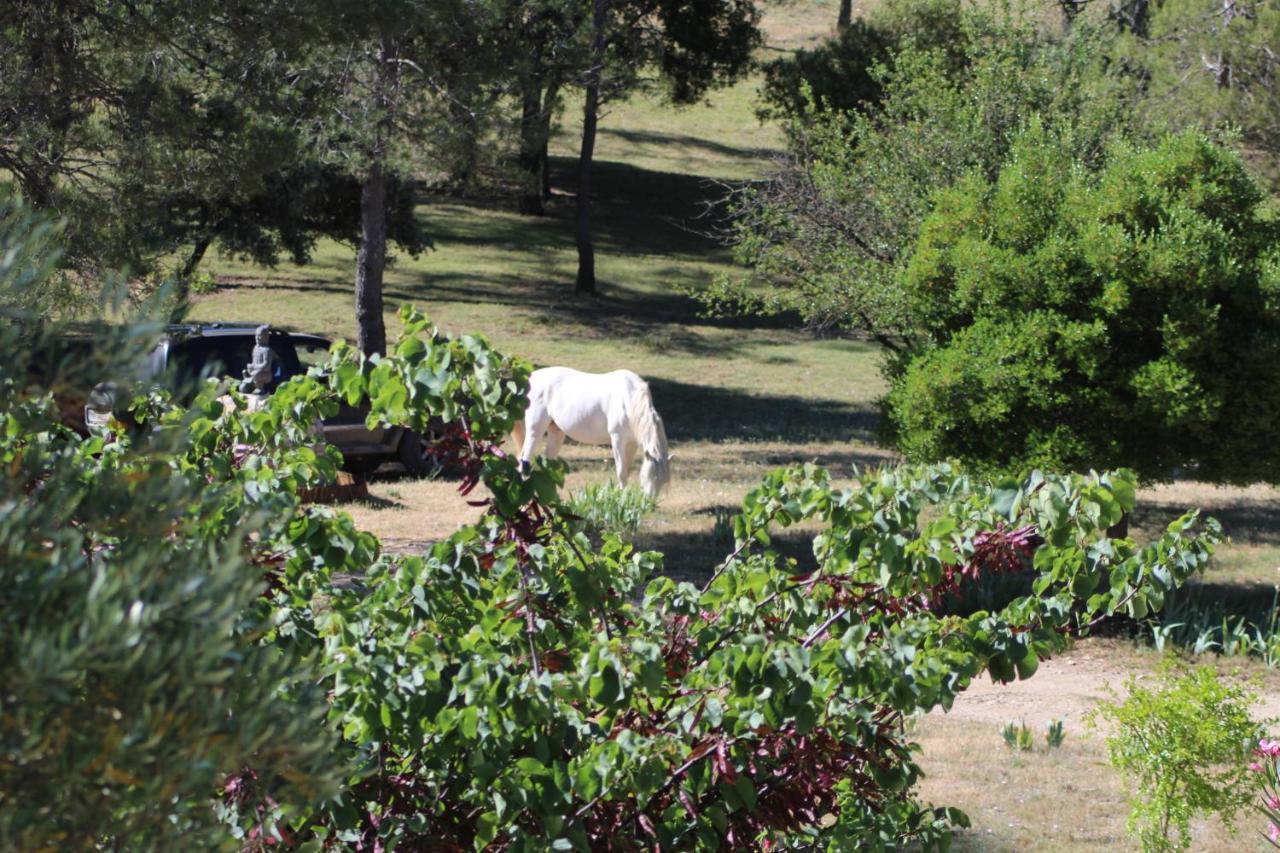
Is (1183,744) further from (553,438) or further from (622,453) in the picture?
(553,438)

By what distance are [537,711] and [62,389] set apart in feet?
4.57

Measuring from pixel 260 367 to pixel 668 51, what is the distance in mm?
24431

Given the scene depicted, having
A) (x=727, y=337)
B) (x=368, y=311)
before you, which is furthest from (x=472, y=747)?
(x=727, y=337)

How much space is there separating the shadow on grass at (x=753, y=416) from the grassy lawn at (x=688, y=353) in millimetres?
80

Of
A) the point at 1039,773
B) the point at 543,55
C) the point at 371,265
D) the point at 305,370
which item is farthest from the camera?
the point at 543,55

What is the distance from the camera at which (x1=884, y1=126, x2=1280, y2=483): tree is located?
972 centimetres

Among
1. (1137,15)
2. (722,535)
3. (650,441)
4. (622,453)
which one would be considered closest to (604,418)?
(622,453)

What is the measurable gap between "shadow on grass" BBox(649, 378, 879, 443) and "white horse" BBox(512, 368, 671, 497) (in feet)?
20.8

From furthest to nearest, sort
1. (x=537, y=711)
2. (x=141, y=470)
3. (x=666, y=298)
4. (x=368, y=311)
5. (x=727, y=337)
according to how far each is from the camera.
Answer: (x=666, y=298) → (x=727, y=337) → (x=368, y=311) → (x=537, y=711) → (x=141, y=470)

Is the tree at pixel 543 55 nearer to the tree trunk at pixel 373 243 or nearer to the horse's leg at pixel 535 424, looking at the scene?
the tree trunk at pixel 373 243

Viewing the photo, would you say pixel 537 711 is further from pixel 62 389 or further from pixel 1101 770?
pixel 1101 770

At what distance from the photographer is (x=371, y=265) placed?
68.0 feet

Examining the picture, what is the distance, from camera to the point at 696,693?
353 cm

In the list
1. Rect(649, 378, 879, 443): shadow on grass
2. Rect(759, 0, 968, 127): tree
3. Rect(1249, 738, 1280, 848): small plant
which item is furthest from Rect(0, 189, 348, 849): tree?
Rect(759, 0, 968, 127): tree
